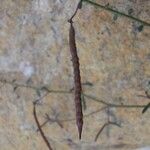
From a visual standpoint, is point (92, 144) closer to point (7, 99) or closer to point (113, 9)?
point (7, 99)

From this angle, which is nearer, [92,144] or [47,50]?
[47,50]

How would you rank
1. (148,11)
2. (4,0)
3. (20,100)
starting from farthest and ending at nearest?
1. (20,100)
2. (4,0)
3. (148,11)

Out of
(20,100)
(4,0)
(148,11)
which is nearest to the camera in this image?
(148,11)

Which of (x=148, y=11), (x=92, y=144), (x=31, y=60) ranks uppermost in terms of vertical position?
(x=148, y=11)

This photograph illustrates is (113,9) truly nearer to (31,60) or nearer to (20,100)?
(31,60)

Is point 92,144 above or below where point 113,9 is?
below

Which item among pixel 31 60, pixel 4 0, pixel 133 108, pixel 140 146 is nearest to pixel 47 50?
pixel 31 60
